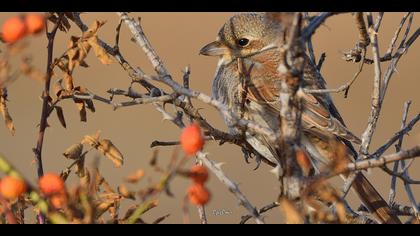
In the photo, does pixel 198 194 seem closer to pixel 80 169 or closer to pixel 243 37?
pixel 80 169

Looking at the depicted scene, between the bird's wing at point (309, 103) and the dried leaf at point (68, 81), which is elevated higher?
the dried leaf at point (68, 81)

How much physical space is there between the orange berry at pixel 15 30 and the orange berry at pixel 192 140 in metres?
0.44

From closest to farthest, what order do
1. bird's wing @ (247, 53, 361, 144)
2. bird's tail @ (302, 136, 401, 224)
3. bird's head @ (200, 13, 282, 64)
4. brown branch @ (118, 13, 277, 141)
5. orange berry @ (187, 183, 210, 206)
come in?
1. orange berry @ (187, 183, 210, 206)
2. brown branch @ (118, 13, 277, 141)
3. bird's tail @ (302, 136, 401, 224)
4. bird's wing @ (247, 53, 361, 144)
5. bird's head @ (200, 13, 282, 64)

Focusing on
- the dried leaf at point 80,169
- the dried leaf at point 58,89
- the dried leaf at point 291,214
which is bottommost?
the dried leaf at point 291,214

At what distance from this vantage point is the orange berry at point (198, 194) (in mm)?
1519

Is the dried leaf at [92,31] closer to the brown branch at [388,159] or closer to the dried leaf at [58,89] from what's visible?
the dried leaf at [58,89]

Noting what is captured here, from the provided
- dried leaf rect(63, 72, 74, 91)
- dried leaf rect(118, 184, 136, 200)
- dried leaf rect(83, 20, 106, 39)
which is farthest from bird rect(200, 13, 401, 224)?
dried leaf rect(118, 184, 136, 200)

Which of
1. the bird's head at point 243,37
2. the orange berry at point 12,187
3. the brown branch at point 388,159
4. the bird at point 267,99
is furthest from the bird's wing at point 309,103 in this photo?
the orange berry at point 12,187

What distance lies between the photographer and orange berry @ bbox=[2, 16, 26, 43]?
1590 millimetres

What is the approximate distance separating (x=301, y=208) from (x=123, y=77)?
9526 millimetres

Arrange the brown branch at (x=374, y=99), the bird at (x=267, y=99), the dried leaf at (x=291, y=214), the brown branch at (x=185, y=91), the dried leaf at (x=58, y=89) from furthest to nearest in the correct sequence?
the bird at (x=267, y=99), the brown branch at (x=374, y=99), the dried leaf at (x=58, y=89), the brown branch at (x=185, y=91), the dried leaf at (x=291, y=214)

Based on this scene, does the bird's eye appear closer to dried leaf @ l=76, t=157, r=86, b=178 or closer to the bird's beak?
the bird's beak

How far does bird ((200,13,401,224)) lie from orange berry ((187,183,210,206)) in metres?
1.82

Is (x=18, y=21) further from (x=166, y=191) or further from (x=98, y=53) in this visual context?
(x=166, y=191)
